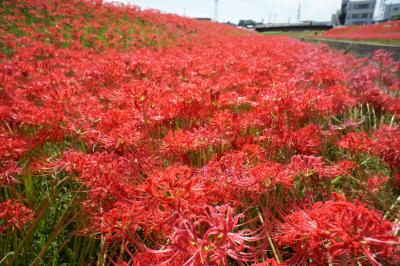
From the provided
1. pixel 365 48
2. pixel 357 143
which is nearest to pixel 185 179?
pixel 357 143

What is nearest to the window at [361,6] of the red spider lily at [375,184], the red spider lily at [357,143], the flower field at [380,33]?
the flower field at [380,33]

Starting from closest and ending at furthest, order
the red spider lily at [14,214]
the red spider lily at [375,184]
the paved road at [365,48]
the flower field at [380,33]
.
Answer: the red spider lily at [14,214]
the red spider lily at [375,184]
the paved road at [365,48]
the flower field at [380,33]

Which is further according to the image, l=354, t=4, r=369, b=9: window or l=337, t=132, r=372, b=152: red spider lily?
l=354, t=4, r=369, b=9: window

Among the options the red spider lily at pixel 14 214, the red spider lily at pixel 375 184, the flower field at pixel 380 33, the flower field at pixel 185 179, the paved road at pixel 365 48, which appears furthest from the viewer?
the flower field at pixel 380 33

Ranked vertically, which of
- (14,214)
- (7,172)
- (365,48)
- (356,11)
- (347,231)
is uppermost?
(356,11)

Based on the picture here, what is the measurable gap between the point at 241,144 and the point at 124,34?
740 centimetres

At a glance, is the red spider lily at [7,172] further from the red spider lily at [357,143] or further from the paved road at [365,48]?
the paved road at [365,48]

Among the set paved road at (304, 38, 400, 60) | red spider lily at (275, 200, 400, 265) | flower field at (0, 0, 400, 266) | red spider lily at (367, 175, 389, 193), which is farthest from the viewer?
paved road at (304, 38, 400, 60)

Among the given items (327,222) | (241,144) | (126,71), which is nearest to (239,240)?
(327,222)

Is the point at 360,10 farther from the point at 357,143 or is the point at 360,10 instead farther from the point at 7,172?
the point at 7,172

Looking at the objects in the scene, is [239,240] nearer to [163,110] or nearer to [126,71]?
[163,110]

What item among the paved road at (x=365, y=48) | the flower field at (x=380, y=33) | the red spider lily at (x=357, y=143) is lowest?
the red spider lily at (x=357, y=143)

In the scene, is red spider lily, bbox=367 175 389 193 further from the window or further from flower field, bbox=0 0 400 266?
the window

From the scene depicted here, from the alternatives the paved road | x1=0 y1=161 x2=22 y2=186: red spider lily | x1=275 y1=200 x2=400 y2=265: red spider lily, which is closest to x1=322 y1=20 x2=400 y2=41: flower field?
the paved road
